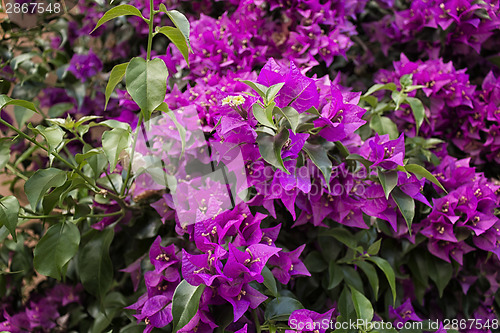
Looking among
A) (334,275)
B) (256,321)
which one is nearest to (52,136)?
(256,321)

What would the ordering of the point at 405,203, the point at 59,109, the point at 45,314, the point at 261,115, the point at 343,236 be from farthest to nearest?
the point at 59,109 < the point at 45,314 < the point at 343,236 < the point at 405,203 < the point at 261,115

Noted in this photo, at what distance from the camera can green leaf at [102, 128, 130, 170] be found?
0.60m

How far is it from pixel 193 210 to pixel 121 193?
13 cm

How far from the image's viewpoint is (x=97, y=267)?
0.75 meters

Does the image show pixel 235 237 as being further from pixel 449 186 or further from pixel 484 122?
pixel 484 122

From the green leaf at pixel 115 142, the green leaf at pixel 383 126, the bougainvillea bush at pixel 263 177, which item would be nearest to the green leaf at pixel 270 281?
the bougainvillea bush at pixel 263 177

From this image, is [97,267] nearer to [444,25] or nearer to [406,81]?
[406,81]

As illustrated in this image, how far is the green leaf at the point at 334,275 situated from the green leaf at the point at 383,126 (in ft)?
0.83

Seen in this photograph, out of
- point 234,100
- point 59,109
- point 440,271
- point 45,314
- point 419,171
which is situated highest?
point 234,100

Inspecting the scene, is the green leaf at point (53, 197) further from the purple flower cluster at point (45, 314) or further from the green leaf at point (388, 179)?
the green leaf at point (388, 179)

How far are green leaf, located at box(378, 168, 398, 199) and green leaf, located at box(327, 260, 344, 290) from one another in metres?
0.20

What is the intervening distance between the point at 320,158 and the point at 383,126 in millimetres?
280

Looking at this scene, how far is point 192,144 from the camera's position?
0.73 meters

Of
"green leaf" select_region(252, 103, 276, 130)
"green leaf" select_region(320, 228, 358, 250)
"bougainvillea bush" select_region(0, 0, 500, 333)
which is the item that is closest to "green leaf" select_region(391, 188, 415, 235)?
"bougainvillea bush" select_region(0, 0, 500, 333)
